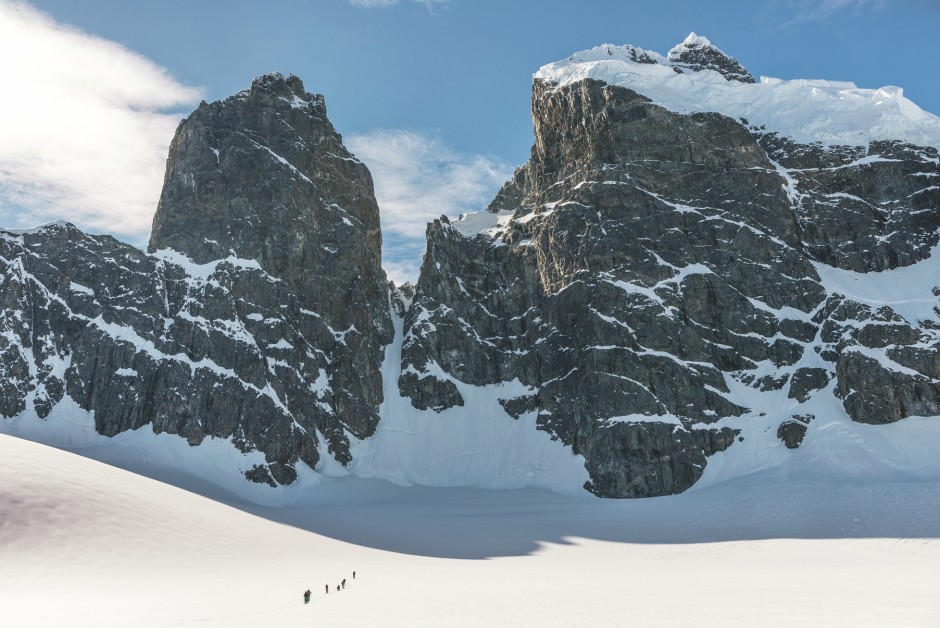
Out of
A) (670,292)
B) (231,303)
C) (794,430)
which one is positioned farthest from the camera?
(231,303)

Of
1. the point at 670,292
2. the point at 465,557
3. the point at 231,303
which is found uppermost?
the point at 670,292

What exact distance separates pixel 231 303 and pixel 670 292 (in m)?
63.8

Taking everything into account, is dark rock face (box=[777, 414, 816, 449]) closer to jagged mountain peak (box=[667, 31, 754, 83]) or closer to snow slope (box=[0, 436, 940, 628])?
snow slope (box=[0, 436, 940, 628])

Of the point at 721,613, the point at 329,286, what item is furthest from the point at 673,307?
the point at 721,613

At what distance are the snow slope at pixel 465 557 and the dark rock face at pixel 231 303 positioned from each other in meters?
22.1

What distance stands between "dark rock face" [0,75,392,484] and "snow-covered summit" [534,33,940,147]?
1840 inches

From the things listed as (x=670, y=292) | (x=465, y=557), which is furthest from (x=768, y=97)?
(x=465, y=557)

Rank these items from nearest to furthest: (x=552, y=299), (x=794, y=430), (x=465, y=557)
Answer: (x=465, y=557) → (x=794, y=430) → (x=552, y=299)

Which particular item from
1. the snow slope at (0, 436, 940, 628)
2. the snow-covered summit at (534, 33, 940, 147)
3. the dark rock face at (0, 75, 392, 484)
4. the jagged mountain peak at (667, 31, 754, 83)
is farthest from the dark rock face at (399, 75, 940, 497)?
the jagged mountain peak at (667, 31, 754, 83)

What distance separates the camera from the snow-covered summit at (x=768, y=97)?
101 metres

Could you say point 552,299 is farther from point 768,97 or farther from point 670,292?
point 768,97

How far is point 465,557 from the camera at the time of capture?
53.3 metres

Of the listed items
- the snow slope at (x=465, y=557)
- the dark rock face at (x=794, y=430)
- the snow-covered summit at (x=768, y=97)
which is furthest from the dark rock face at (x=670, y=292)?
the snow slope at (x=465, y=557)

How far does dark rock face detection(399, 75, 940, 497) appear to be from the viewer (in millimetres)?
83562
